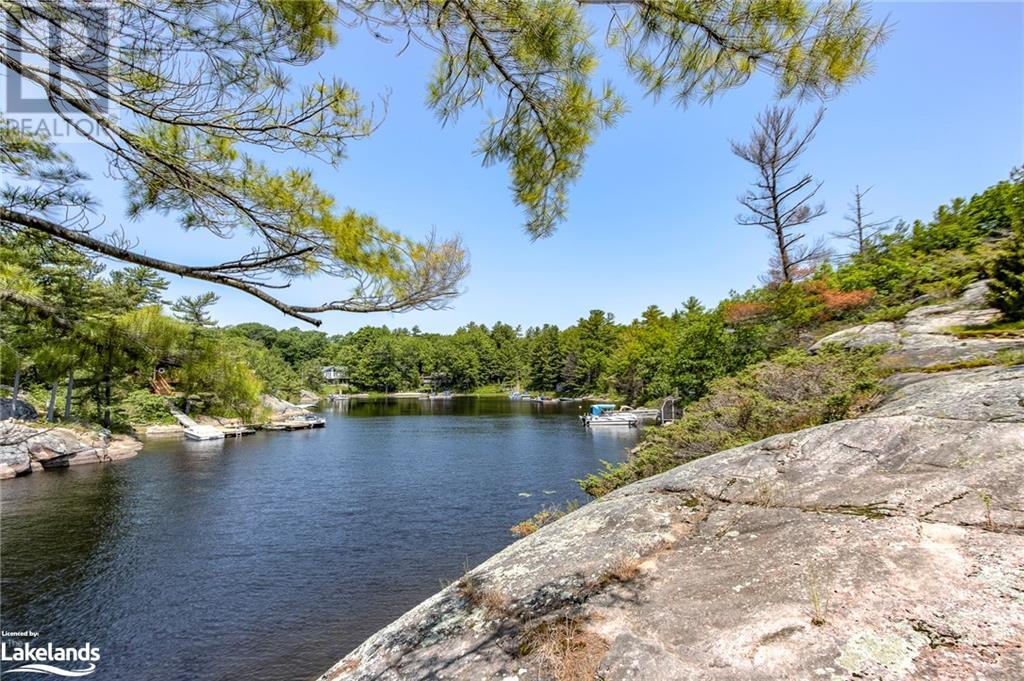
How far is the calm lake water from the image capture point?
26.1 feet

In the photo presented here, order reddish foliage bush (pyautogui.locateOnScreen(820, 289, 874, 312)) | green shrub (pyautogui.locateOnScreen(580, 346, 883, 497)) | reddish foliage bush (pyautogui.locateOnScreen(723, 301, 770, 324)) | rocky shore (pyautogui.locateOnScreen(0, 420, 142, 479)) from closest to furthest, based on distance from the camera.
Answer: green shrub (pyautogui.locateOnScreen(580, 346, 883, 497))
reddish foliage bush (pyautogui.locateOnScreen(820, 289, 874, 312))
rocky shore (pyautogui.locateOnScreen(0, 420, 142, 479))
reddish foliage bush (pyautogui.locateOnScreen(723, 301, 770, 324))

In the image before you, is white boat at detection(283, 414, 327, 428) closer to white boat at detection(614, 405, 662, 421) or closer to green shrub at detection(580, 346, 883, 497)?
white boat at detection(614, 405, 662, 421)

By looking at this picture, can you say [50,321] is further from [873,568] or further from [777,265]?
[777,265]

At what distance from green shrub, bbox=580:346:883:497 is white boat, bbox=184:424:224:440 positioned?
29.7 m

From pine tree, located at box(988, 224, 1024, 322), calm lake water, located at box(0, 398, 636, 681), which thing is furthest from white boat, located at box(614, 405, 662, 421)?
pine tree, located at box(988, 224, 1024, 322)

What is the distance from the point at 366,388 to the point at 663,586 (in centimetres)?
9499

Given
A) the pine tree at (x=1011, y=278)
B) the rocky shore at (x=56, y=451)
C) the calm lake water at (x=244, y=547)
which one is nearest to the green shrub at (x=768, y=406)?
the pine tree at (x=1011, y=278)

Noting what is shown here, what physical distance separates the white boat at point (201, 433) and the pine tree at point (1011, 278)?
36.4 metres

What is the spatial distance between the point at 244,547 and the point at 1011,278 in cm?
1725

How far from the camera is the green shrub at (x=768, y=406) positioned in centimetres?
635

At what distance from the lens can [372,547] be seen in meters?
12.1

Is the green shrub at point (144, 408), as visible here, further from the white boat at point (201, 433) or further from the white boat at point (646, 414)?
the white boat at point (646, 414)

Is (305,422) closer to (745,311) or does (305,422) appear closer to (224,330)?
(224,330)

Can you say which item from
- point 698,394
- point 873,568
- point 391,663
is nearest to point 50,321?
point 391,663
